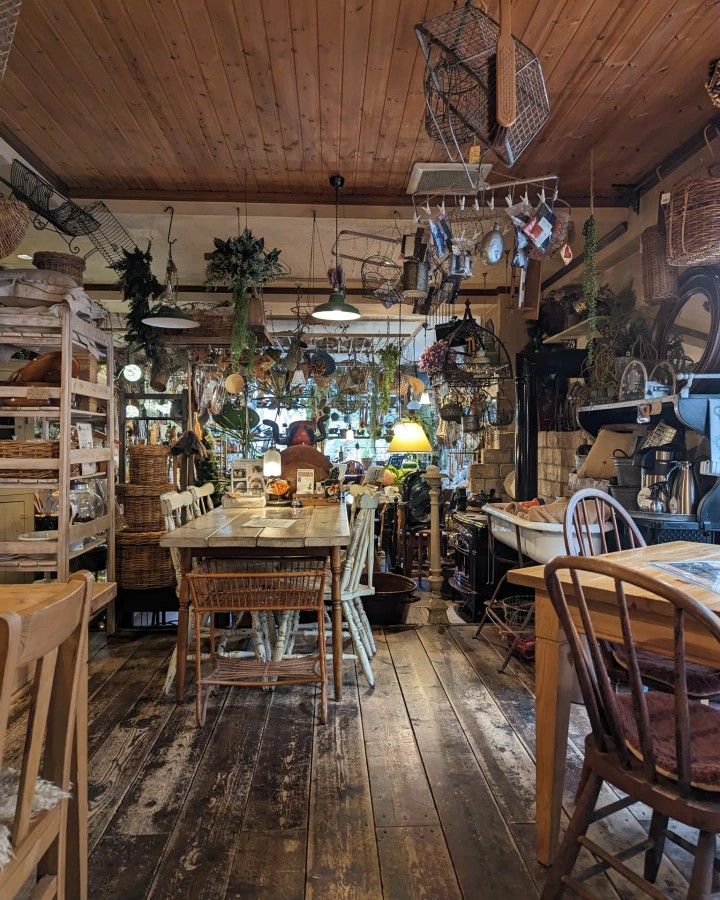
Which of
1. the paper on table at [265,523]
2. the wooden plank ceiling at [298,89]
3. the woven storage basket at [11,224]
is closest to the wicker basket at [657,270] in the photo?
the wooden plank ceiling at [298,89]

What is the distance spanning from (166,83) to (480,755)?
11.4 ft

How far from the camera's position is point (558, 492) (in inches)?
188

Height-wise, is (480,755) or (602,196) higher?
(602,196)

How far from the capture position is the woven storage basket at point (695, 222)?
2555 mm

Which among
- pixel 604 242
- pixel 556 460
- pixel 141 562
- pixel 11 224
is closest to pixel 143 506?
pixel 141 562

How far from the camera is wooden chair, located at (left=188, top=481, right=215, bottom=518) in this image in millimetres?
4191

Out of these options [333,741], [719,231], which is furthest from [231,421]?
[719,231]

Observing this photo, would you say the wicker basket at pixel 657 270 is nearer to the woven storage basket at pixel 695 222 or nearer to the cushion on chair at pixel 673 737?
the woven storage basket at pixel 695 222

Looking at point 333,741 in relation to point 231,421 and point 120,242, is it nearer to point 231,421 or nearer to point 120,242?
point 120,242

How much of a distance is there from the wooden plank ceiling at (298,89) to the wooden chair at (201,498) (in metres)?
2.12

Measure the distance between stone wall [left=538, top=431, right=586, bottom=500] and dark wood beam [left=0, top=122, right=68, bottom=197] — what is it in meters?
3.98

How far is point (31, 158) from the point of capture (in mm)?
3631

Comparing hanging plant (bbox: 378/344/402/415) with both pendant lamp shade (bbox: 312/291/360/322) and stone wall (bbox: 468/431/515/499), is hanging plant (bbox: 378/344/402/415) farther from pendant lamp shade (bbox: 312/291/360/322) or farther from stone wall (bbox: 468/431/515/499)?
pendant lamp shade (bbox: 312/291/360/322)

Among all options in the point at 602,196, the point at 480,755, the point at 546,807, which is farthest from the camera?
the point at 602,196
